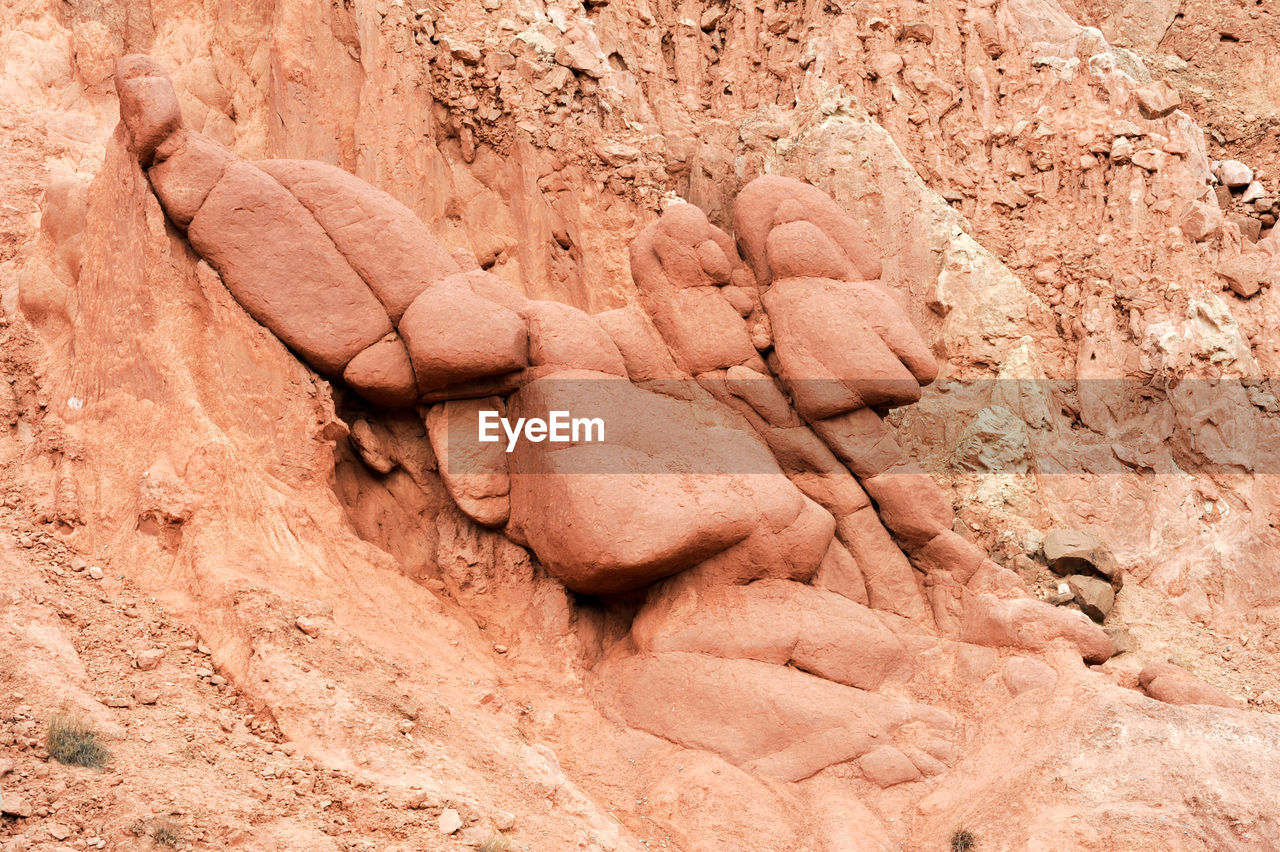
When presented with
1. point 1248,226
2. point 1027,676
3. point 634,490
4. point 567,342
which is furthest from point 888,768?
point 1248,226

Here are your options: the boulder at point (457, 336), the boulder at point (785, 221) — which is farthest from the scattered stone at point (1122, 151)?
the boulder at point (457, 336)

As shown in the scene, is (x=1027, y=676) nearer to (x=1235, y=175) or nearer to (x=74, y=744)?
(x=74, y=744)

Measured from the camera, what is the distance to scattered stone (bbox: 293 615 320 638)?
344 inches

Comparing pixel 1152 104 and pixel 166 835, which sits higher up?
pixel 1152 104

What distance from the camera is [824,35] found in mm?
17062

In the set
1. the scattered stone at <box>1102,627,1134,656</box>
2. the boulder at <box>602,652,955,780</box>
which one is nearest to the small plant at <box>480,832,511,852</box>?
the boulder at <box>602,652,955,780</box>

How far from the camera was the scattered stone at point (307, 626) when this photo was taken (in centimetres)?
875

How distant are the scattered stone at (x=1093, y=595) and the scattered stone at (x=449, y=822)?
817 centimetres

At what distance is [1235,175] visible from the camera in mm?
16531

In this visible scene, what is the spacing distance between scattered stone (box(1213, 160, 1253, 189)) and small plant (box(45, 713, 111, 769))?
16.6 m

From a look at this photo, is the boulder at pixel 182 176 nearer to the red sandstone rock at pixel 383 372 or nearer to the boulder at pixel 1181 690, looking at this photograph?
the red sandstone rock at pixel 383 372

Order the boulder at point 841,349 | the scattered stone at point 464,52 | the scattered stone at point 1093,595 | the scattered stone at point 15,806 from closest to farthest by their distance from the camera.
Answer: the scattered stone at point 15,806, the boulder at point 841,349, the scattered stone at point 1093,595, the scattered stone at point 464,52

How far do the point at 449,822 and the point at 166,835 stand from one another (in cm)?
183

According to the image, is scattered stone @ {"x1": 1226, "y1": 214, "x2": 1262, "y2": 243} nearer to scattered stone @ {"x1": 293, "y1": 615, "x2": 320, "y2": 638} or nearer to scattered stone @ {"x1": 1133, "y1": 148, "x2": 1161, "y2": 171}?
scattered stone @ {"x1": 1133, "y1": 148, "x2": 1161, "y2": 171}
